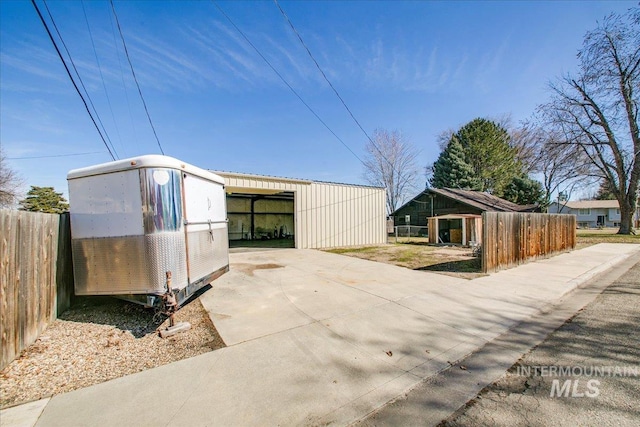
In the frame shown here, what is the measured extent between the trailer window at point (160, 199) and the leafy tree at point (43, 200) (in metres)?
27.8

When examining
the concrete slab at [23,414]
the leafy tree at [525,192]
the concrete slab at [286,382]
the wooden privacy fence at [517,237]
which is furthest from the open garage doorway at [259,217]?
the leafy tree at [525,192]

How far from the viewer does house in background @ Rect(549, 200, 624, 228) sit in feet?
142

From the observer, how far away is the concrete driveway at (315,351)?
6.94ft

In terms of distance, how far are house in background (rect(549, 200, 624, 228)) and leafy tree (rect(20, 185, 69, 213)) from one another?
66.2 m

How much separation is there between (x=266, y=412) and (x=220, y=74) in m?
9.79

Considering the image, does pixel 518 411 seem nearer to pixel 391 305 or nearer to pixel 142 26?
pixel 391 305

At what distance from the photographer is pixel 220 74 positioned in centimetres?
887

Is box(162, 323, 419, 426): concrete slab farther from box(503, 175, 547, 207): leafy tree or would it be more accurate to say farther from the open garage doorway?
box(503, 175, 547, 207): leafy tree

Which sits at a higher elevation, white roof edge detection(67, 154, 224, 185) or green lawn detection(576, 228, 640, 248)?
white roof edge detection(67, 154, 224, 185)

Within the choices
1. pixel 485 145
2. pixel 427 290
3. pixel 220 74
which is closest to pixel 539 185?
pixel 485 145

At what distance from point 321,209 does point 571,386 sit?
11975 millimetres

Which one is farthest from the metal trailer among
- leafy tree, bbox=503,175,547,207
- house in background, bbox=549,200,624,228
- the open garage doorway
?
house in background, bbox=549,200,624,228

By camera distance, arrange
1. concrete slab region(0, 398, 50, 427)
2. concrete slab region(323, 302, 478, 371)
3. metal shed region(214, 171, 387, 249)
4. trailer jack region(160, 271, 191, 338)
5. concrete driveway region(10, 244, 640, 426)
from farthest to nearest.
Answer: metal shed region(214, 171, 387, 249) → trailer jack region(160, 271, 191, 338) → concrete slab region(323, 302, 478, 371) → concrete driveway region(10, 244, 640, 426) → concrete slab region(0, 398, 50, 427)

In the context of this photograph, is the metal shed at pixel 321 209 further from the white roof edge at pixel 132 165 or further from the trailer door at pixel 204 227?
the white roof edge at pixel 132 165
